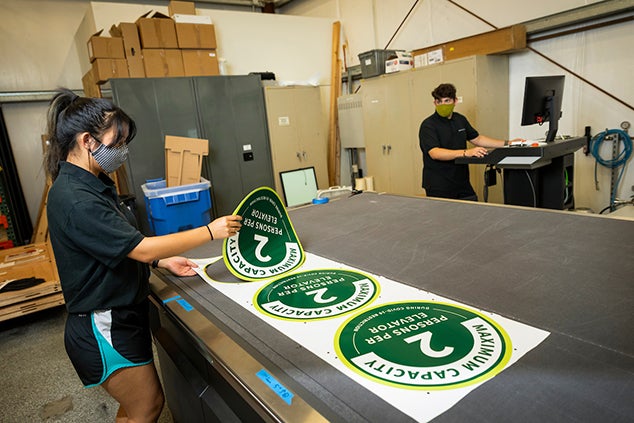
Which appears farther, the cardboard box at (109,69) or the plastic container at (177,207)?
the cardboard box at (109,69)

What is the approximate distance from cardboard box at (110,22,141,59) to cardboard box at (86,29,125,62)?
0.05m

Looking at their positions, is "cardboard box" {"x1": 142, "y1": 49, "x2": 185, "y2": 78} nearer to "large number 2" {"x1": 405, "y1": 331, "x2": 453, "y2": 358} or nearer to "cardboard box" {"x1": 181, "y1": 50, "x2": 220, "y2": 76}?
"cardboard box" {"x1": 181, "y1": 50, "x2": 220, "y2": 76}

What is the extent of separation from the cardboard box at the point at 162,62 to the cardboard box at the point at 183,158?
0.74m

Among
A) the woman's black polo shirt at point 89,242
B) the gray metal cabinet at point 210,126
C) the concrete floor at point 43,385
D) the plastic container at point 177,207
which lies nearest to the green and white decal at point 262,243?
the woman's black polo shirt at point 89,242

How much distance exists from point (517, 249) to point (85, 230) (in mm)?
1340

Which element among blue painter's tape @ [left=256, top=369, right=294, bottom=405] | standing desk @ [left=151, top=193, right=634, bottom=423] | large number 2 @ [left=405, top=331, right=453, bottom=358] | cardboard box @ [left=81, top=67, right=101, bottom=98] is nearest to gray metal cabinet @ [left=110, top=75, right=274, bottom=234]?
cardboard box @ [left=81, top=67, right=101, bottom=98]

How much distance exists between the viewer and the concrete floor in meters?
2.02

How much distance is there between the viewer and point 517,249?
Result: 133 centimetres

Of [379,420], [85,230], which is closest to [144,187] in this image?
→ [85,230]

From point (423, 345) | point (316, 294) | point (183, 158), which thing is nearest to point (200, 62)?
point (183, 158)

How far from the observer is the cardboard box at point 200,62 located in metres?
4.32

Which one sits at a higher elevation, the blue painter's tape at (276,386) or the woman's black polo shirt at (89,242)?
the woman's black polo shirt at (89,242)

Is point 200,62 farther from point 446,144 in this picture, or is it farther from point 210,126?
point 446,144

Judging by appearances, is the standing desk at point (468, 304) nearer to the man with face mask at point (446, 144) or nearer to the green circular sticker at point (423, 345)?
the green circular sticker at point (423, 345)
